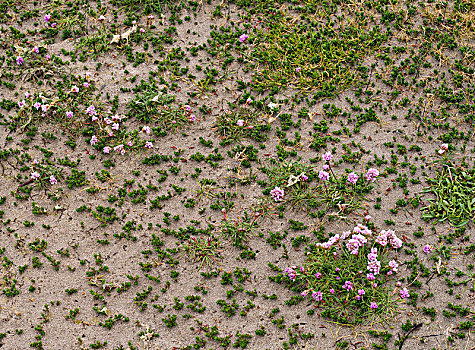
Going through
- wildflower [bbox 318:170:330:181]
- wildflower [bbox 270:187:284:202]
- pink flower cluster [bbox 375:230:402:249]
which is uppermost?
wildflower [bbox 318:170:330:181]

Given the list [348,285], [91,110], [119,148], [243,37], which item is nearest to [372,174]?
[348,285]

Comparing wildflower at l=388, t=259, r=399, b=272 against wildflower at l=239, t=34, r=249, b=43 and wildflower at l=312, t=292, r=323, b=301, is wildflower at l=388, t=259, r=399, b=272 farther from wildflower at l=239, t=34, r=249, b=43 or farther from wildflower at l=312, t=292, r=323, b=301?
wildflower at l=239, t=34, r=249, b=43

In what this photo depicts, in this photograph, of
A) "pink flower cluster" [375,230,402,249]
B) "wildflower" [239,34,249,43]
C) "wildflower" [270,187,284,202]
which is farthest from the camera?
"wildflower" [239,34,249,43]

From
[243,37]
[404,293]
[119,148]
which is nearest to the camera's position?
[404,293]

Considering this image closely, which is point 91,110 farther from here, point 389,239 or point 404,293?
point 404,293

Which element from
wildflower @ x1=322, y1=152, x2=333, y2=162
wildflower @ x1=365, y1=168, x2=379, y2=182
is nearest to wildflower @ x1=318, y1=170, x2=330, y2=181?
wildflower @ x1=322, y1=152, x2=333, y2=162

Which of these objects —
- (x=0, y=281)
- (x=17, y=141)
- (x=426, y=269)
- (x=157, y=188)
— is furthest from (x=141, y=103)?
(x=426, y=269)

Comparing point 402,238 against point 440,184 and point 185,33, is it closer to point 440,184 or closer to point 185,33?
point 440,184

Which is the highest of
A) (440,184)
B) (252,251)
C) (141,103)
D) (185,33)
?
(185,33)
